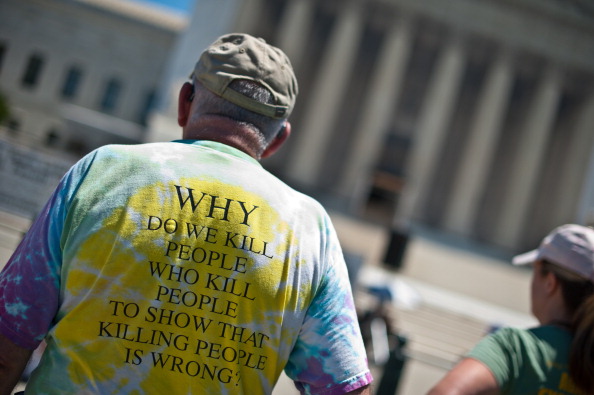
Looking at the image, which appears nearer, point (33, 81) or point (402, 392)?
point (402, 392)

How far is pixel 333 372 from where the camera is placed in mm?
1654

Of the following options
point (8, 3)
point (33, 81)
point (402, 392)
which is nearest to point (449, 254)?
point (402, 392)

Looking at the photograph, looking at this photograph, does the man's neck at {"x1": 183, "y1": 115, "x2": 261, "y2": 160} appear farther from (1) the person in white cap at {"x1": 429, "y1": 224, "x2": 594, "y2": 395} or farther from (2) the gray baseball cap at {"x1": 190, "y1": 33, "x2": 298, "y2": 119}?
(1) the person in white cap at {"x1": 429, "y1": 224, "x2": 594, "y2": 395}

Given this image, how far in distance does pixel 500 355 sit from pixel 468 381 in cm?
20

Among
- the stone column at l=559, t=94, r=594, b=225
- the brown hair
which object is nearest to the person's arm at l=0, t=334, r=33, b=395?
the brown hair

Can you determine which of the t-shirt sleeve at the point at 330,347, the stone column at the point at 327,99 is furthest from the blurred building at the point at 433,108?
the t-shirt sleeve at the point at 330,347

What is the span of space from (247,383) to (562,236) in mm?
1633

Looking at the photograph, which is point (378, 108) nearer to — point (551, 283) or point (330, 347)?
point (551, 283)

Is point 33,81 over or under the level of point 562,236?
under

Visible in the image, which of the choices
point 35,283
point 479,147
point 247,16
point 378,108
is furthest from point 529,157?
point 35,283

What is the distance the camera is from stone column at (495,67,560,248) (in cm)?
3312

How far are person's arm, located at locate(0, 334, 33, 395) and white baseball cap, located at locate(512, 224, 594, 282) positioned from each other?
2.08 meters

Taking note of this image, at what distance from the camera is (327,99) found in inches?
1262

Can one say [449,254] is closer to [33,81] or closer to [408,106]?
[408,106]
